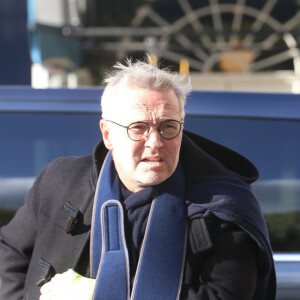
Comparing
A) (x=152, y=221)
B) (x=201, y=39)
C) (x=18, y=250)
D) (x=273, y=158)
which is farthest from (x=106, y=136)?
(x=201, y=39)

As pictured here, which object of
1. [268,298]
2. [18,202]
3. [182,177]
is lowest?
[268,298]

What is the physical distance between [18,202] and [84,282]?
884 millimetres

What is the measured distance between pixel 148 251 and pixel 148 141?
0.99 ft

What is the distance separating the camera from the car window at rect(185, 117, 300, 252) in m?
2.67

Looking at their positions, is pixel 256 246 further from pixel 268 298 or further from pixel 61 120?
pixel 61 120

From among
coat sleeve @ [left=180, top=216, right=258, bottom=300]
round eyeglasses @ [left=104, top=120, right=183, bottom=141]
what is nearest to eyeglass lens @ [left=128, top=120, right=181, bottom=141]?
round eyeglasses @ [left=104, top=120, right=183, bottom=141]

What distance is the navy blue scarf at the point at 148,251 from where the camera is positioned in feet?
5.98

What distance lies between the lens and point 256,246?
1863 millimetres

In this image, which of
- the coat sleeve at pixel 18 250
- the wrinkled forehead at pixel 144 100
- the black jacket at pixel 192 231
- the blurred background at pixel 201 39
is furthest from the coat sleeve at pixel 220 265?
the blurred background at pixel 201 39

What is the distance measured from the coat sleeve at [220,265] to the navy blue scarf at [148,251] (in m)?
0.04

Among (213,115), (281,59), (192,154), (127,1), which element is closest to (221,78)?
(281,59)

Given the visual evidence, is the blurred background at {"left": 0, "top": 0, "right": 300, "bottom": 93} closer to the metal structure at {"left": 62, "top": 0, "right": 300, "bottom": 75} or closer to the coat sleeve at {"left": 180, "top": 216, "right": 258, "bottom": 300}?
the metal structure at {"left": 62, "top": 0, "right": 300, "bottom": 75}

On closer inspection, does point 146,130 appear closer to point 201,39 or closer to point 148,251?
point 148,251

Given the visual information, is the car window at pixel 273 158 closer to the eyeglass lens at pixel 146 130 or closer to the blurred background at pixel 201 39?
the eyeglass lens at pixel 146 130
